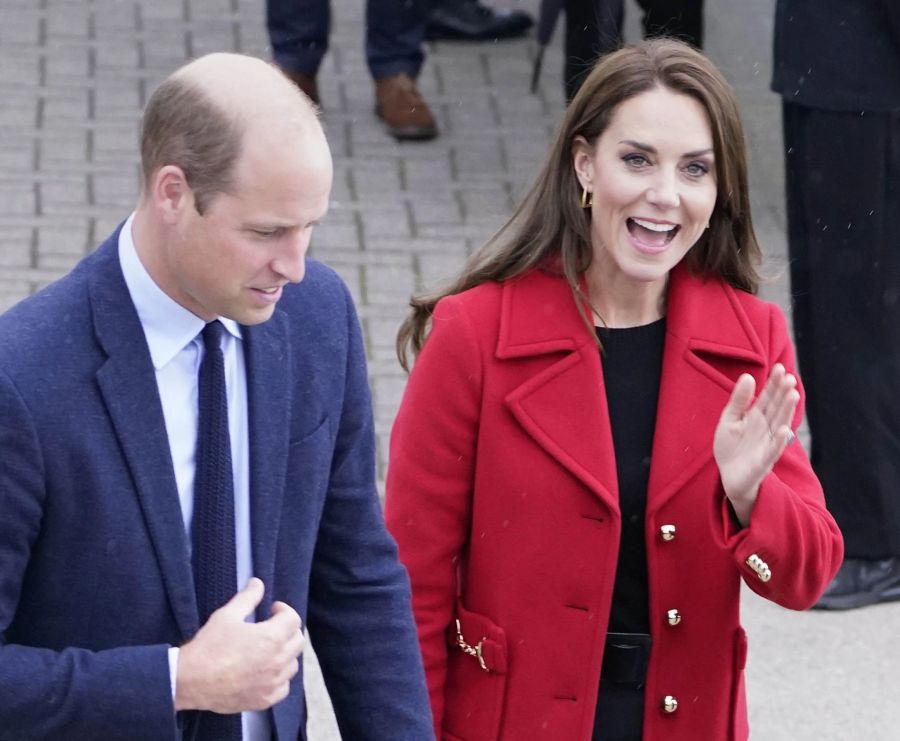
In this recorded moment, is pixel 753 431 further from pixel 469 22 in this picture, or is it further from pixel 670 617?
pixel 469 22

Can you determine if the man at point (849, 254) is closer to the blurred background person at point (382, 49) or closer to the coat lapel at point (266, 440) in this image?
the coat lapel at point (266, 440)

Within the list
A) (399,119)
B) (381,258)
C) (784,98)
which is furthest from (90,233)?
(784,98)

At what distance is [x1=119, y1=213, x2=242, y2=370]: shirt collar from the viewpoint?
2.48m

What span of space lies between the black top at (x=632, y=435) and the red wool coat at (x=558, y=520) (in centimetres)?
A: 4

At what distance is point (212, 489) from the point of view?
2.52 meters

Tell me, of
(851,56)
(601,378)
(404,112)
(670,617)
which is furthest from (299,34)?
(670,617)

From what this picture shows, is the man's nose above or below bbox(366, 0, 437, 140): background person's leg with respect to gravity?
above

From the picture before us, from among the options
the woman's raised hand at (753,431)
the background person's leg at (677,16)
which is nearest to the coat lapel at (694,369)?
the woman's raised hand at (753,431)

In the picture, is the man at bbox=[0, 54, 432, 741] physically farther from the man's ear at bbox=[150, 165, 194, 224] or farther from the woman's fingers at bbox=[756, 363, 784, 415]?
the woman's fingers at bbox=[756, 363, 784, 415]

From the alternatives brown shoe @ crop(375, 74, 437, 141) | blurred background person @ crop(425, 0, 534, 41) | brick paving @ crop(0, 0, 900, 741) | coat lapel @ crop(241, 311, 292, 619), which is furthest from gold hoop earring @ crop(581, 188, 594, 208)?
blurred background person @ crop(425, 0, 534, 41)

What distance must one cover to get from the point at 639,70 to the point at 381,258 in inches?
162

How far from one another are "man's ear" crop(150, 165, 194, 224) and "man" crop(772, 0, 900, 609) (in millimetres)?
3202

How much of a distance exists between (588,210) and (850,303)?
2120 mm

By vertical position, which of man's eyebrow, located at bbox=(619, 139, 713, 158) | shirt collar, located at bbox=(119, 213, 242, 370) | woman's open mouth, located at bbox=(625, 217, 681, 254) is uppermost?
man's eyebrow, located at bbox=(619, 139, 713, 158)
